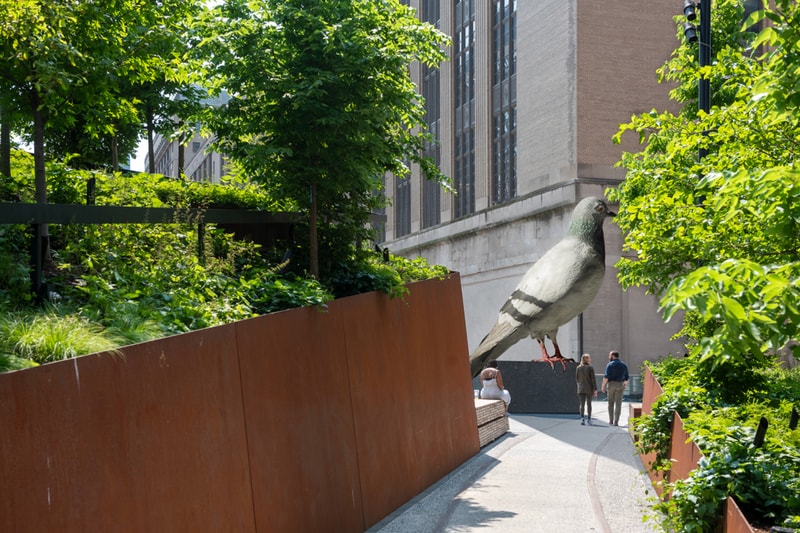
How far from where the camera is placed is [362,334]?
11.4 meters

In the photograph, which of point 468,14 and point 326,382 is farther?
point 468,14

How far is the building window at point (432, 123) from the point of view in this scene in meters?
45.9

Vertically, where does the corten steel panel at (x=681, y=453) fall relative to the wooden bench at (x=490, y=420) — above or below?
above

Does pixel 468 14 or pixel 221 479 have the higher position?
→ pixel 468 14

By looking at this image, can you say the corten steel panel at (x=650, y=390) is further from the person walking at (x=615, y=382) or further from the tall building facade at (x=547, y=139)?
the tall building facade at (x=547, y=139)

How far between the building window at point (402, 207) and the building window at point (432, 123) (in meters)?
2.80

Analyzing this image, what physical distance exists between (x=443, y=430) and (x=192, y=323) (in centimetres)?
723

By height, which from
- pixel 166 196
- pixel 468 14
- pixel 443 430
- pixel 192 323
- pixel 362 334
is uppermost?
pixel 468 14

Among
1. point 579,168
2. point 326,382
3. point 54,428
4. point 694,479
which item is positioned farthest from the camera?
point 579,168

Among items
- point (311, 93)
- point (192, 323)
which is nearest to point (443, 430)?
point (311, 93)

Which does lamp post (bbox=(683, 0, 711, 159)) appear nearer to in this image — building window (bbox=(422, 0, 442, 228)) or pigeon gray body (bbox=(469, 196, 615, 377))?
pigeon gray body (bbox=(469, 196, 615, 377))

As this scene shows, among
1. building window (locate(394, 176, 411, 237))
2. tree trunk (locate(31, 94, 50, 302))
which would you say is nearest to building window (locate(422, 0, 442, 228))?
building window (locate(394, 176, 411, 237))

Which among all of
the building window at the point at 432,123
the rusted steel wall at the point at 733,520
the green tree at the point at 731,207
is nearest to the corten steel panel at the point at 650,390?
the green tree at the point at 731,207

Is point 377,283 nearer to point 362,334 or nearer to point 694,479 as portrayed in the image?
point 362,334
